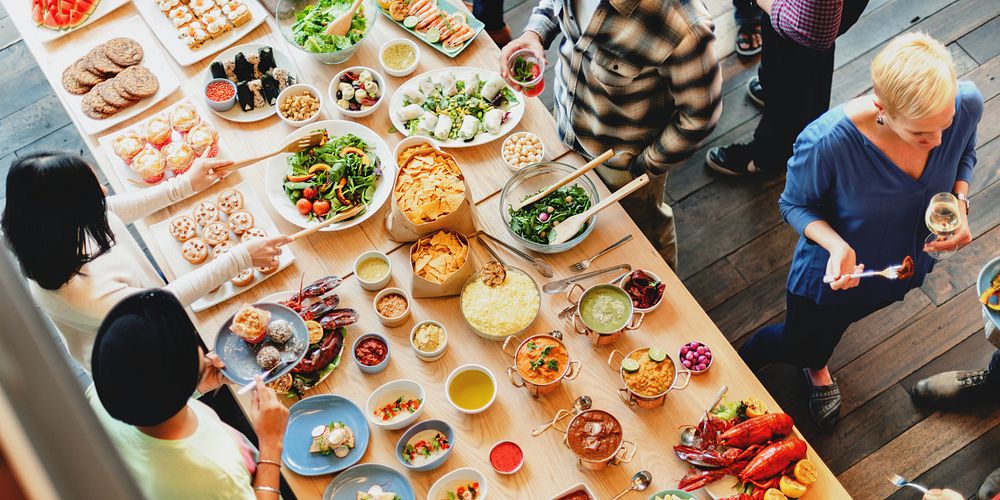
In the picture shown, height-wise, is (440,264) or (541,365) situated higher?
(440,264)

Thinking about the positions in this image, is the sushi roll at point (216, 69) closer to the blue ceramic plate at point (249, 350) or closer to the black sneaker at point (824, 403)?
the blue ceramic plate at point (249, 350)

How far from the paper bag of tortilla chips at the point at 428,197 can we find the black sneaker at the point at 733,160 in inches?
75.6

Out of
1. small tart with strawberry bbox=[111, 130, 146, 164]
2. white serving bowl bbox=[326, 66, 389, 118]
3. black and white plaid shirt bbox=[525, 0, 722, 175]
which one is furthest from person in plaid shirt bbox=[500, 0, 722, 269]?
small tart with strawberry bbox=[111, 130, 146, 164]

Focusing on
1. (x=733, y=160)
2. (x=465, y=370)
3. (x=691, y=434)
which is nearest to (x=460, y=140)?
(x=465, y=370)

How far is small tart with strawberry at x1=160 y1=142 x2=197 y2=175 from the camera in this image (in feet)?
9.36

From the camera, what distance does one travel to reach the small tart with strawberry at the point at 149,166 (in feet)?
9.22

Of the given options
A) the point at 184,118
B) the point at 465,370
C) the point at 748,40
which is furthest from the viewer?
the point at 748,40

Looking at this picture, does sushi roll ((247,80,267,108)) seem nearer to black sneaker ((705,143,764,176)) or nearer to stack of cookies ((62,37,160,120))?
stack of cookies ((62,37,160,120))

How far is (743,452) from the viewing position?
2354 mm

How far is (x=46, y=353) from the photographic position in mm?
568

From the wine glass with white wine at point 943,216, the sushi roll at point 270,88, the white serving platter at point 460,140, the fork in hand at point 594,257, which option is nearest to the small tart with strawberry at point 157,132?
the sushi roll at point 270,88

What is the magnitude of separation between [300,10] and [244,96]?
0.46m

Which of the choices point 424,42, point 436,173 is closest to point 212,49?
point 424,42

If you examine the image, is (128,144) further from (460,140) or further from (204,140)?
(460,140)
